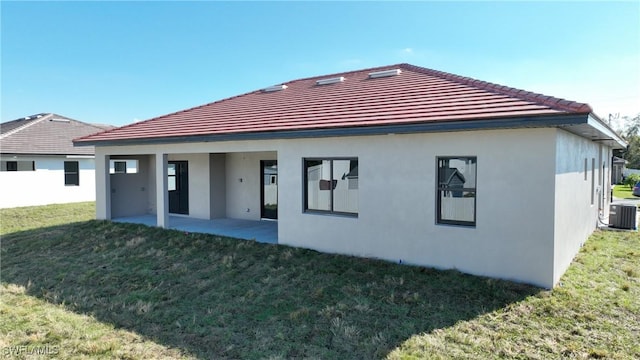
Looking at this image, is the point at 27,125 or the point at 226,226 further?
the point at 27,125

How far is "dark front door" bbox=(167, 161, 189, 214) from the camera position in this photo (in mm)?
14477

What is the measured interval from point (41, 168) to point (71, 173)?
1.55m

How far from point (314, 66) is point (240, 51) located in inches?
188

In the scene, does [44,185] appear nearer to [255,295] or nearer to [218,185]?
[218,185]

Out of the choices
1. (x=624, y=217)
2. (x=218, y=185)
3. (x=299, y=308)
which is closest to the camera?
(x=299, y=308)

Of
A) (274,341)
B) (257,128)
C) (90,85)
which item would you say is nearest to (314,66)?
(257,128)

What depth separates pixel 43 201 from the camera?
20078 mm

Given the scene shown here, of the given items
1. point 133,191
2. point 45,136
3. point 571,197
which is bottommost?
point 133,191

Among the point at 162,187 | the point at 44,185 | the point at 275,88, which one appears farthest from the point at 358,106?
the point at 44,185

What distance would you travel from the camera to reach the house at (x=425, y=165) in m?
6.47

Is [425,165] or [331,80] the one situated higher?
[331,80]

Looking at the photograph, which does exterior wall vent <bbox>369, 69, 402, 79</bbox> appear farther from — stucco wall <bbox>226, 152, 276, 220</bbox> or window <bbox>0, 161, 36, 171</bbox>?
window <bbox>0, 161, 36, 171</bbox>

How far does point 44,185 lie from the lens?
20.2 meters

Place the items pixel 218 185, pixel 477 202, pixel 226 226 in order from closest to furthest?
pixel 477 202 < pixel 226 226 < pixel 218 185
